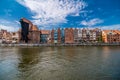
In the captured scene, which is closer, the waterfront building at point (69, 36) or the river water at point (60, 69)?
the river water at point (60, 69)

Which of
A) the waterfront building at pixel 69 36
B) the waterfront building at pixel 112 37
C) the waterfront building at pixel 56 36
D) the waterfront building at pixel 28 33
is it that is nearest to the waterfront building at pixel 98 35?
the waterfront building at pixel 112 37

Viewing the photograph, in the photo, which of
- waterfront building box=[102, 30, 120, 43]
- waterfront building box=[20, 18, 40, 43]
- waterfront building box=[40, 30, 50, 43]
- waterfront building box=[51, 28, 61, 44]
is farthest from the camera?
waterfront building box=[40, 30, 50, 43]

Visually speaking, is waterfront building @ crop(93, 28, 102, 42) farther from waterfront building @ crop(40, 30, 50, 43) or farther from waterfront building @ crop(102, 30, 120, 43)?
waterfront building @ crop(40, 30, 50, 43)

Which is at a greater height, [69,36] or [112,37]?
[69,36]

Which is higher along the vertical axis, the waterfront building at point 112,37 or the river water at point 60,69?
the waterfront building at point 112,37

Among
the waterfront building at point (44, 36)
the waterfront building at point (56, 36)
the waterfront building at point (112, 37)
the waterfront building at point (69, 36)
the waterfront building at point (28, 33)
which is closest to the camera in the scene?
the waterfront building at point (112, 37)

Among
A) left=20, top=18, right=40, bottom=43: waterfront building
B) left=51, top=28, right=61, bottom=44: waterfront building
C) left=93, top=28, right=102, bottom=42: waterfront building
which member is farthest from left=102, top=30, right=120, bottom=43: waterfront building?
left=20, top=18, right=40, bottom=43: waterfront building

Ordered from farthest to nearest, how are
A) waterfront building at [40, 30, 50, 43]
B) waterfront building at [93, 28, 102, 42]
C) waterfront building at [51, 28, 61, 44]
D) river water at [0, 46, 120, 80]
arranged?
waterfront building at [40, 30, 50, 43] → waterfront building at [51, 28, 61, 44] → waterfront building at [93, 28, 102, 42] → river water at [0, 46, 120, 80]

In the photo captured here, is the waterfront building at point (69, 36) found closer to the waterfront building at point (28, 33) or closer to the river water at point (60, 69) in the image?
the waterfront building at point (28, 33)

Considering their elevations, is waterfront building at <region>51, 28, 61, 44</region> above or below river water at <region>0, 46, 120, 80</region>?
above

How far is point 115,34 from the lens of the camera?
127m

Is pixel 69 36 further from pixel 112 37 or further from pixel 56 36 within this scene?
pixel 112 37

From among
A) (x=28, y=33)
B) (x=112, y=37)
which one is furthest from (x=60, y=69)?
(x=28, y=33)

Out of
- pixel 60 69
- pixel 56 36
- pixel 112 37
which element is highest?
pixel 56 36
